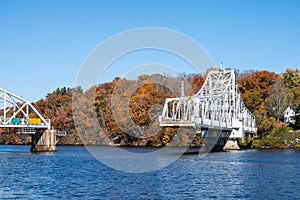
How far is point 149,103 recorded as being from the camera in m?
157

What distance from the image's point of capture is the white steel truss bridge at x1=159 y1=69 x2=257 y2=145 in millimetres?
114938

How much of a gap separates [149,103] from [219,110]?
2949 cm

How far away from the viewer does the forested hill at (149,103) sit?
15688 centimetres

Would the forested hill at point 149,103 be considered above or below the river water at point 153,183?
above

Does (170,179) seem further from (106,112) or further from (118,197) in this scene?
(106,112)

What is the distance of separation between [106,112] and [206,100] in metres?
54.1

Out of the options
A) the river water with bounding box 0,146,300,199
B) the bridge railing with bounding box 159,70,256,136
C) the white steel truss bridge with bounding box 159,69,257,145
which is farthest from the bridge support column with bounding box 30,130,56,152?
the river water with bounding box 0,146,300,199

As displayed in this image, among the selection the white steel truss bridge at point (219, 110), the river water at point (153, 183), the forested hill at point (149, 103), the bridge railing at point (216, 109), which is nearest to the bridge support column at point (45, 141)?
the white steel truss bridge at point (219, 110)

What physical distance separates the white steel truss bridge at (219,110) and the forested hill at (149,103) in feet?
27.8

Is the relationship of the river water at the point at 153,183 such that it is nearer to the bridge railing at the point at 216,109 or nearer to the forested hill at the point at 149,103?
the bridge railing at the point at 216,109

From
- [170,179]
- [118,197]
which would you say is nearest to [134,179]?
[170,179]

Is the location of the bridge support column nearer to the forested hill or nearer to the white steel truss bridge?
the white steel truss bridge

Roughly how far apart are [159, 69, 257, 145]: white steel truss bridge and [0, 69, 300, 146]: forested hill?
8.46 meters

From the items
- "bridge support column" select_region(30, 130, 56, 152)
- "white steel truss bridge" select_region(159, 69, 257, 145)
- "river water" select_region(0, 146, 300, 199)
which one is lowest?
"river water" select_region(0, 146, 300, 199)
